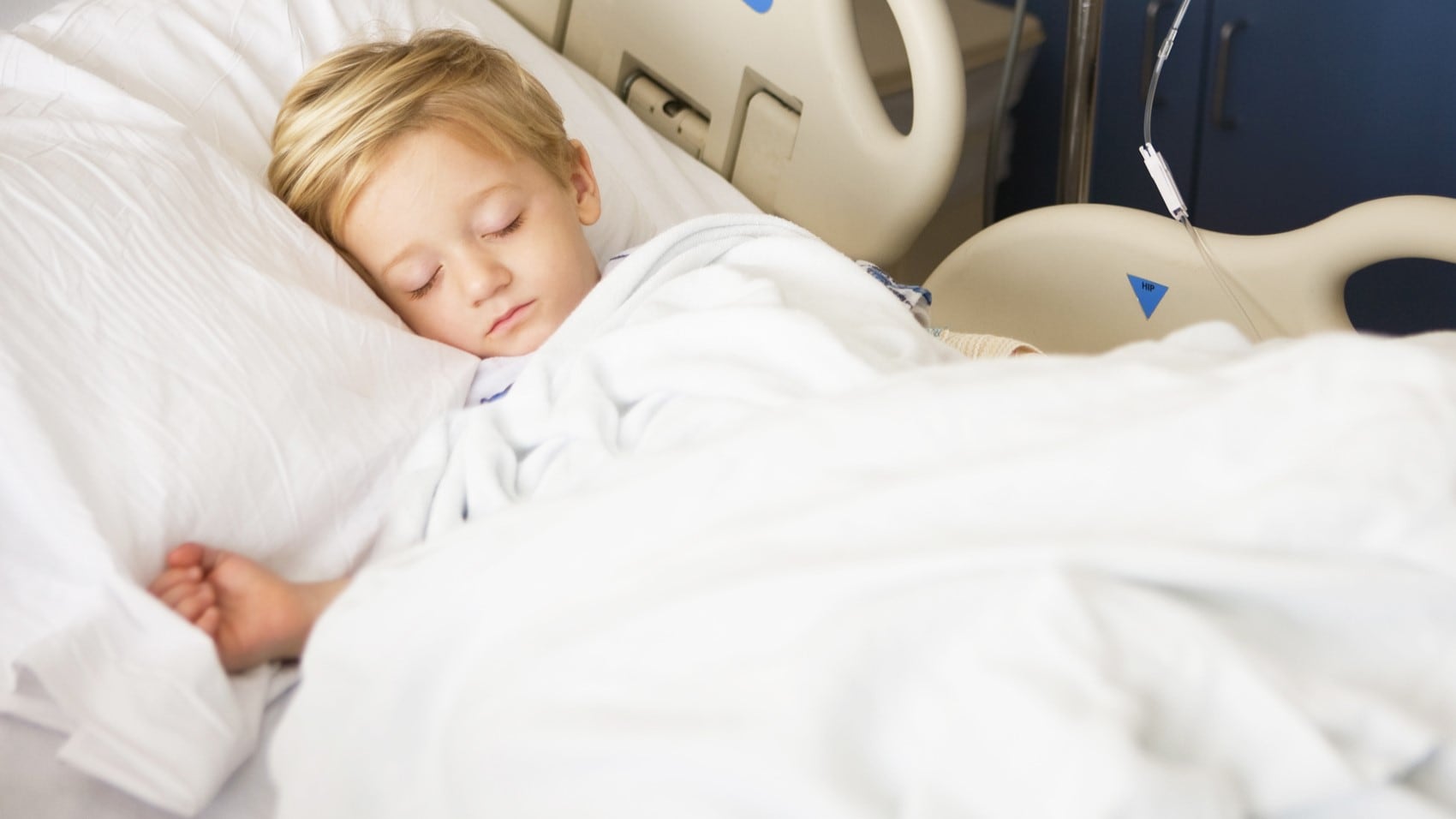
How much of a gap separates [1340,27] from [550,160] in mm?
1438

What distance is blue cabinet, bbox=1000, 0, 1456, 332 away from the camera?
1.95 m

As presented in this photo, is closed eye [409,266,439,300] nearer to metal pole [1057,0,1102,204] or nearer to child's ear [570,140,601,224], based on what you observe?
child's ear [570,140,601,224]

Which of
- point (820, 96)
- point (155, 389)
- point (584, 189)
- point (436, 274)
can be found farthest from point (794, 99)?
point (155, 389)

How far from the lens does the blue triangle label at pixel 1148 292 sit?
54.1 inches

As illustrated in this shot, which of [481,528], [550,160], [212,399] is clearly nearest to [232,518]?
[212,399]

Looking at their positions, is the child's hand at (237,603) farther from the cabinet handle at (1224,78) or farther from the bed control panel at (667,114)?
the cabinet handle at (1224,78)

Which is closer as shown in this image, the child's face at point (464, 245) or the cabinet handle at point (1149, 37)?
the child's face at point (464, 245)

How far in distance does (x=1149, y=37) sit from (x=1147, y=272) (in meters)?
0.97

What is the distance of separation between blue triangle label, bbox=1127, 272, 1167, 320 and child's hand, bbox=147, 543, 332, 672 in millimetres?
958

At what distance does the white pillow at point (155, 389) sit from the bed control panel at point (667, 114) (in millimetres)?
562

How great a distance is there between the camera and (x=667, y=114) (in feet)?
5.62

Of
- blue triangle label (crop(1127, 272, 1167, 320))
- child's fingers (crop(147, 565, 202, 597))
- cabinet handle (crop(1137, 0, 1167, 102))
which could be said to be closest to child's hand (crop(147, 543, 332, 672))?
child's fingers (crop(147, 565, 202, 597))

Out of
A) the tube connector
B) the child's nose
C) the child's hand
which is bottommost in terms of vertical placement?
the child's hand

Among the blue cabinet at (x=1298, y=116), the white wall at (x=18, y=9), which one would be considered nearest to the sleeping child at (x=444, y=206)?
the white wall at (x=18, y=9)
